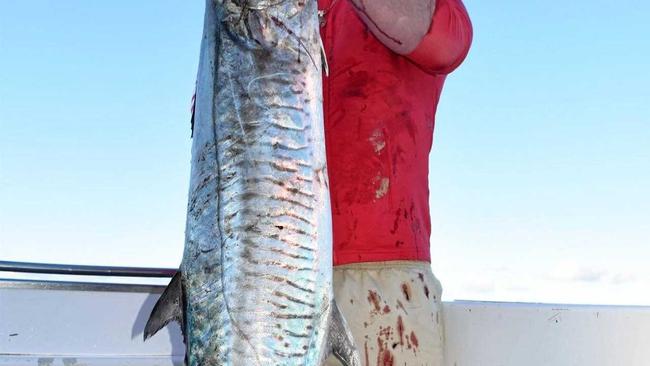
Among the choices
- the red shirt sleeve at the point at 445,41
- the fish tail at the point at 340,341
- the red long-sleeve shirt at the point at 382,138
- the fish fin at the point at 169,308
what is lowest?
the fish tail at the point at 340,341

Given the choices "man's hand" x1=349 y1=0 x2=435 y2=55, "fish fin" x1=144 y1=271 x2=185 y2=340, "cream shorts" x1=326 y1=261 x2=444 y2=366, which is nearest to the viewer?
"fish fin" x1=144 y1=271 x2=185 y2=340

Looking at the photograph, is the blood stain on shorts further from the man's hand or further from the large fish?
the man's hand

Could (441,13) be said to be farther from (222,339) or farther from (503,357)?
(503,357)

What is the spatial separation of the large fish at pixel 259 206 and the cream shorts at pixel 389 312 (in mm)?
535

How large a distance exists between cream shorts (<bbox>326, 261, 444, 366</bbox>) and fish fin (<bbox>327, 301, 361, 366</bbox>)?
1.70ft

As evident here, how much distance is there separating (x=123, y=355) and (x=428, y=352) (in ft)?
8.22

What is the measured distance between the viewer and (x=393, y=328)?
279 centimetres

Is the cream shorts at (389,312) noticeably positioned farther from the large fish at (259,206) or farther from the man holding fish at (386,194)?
the large fish at (259,206)

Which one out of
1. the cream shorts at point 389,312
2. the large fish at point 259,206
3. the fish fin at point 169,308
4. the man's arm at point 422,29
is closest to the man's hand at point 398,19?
the man's arm at point 422,29

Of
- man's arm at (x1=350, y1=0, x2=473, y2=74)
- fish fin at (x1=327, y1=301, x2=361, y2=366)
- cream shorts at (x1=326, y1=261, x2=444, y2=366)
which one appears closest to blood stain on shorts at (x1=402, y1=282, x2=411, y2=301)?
cream shorts at (x1=326, y1=261, x2=444, y2=366)

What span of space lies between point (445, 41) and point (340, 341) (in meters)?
1.12

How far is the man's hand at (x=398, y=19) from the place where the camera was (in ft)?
8.44

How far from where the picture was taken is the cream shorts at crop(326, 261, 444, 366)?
2777 mm

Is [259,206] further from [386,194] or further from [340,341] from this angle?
[386,194]
